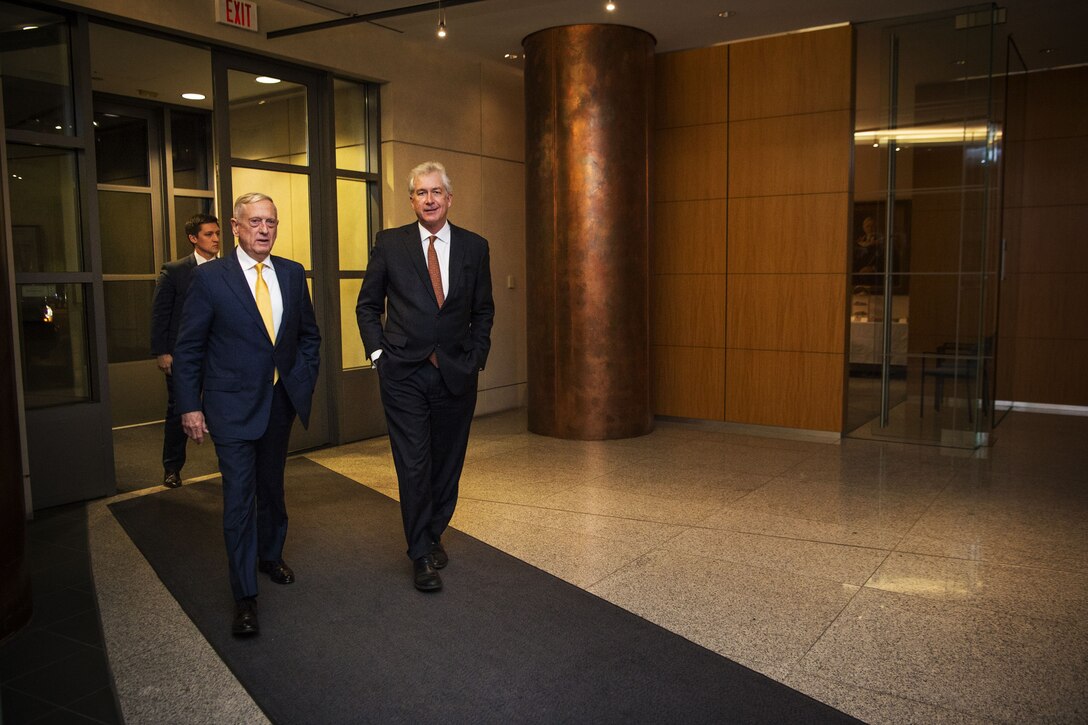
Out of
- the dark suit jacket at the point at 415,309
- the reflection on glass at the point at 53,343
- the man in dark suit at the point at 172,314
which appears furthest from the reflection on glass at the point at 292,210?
the dark suit jacket at the point at 415,309

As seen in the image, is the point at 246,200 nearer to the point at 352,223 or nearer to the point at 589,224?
the point at 352,223

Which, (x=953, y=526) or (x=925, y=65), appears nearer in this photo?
(x=953, y=526)

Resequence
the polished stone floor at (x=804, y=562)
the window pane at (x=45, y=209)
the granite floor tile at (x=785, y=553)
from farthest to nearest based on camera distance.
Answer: the window pane at (x=45, y=209), the granite floor tile at (x=785, y=553), the polished stone floor at (x=804, y=562)

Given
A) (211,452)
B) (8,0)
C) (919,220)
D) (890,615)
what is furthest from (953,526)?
(8,0)

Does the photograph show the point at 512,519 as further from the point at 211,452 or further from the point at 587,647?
the point at 211,452

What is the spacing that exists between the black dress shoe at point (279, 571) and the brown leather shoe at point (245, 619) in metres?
0.46

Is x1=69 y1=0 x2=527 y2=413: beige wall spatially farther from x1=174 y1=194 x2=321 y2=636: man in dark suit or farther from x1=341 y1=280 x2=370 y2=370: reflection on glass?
x1=174 y1=194 x2=321 y2=636: man in dark suit

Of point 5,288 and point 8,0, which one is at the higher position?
point 8,0

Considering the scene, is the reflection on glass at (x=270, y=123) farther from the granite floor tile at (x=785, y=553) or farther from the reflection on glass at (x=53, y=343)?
the granite floor tile at (x=785, y=553)

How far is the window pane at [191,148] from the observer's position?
29.8 feet

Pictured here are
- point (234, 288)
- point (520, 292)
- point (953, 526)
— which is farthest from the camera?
point (520, 292)

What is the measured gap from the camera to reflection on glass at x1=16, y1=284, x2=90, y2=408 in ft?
17.0

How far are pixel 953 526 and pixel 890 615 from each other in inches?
59.7

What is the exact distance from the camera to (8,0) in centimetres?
495
